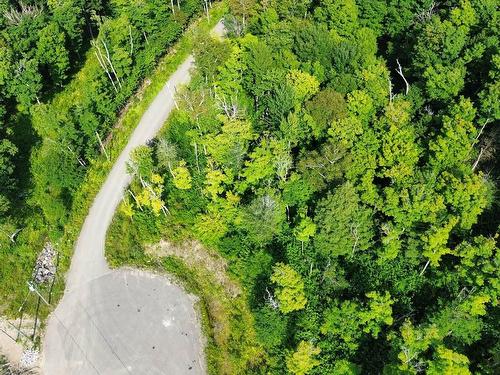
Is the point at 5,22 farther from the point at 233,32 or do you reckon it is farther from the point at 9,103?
the point at 233,32

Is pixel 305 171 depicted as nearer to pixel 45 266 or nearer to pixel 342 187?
pixel 342 187

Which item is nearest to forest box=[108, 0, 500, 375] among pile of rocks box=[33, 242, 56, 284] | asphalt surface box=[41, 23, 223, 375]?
asphalt surface box=[41, 23, 223, 375]

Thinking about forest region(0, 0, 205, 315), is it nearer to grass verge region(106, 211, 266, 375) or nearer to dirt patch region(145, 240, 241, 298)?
grass verge region(106, 211, 266, 375)

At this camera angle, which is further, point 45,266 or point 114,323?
point 45,266

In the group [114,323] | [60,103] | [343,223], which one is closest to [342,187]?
[343,223]

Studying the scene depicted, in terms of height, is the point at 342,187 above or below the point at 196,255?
above

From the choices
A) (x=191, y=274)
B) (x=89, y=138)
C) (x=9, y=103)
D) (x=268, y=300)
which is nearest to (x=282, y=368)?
(x=268, y=300)
